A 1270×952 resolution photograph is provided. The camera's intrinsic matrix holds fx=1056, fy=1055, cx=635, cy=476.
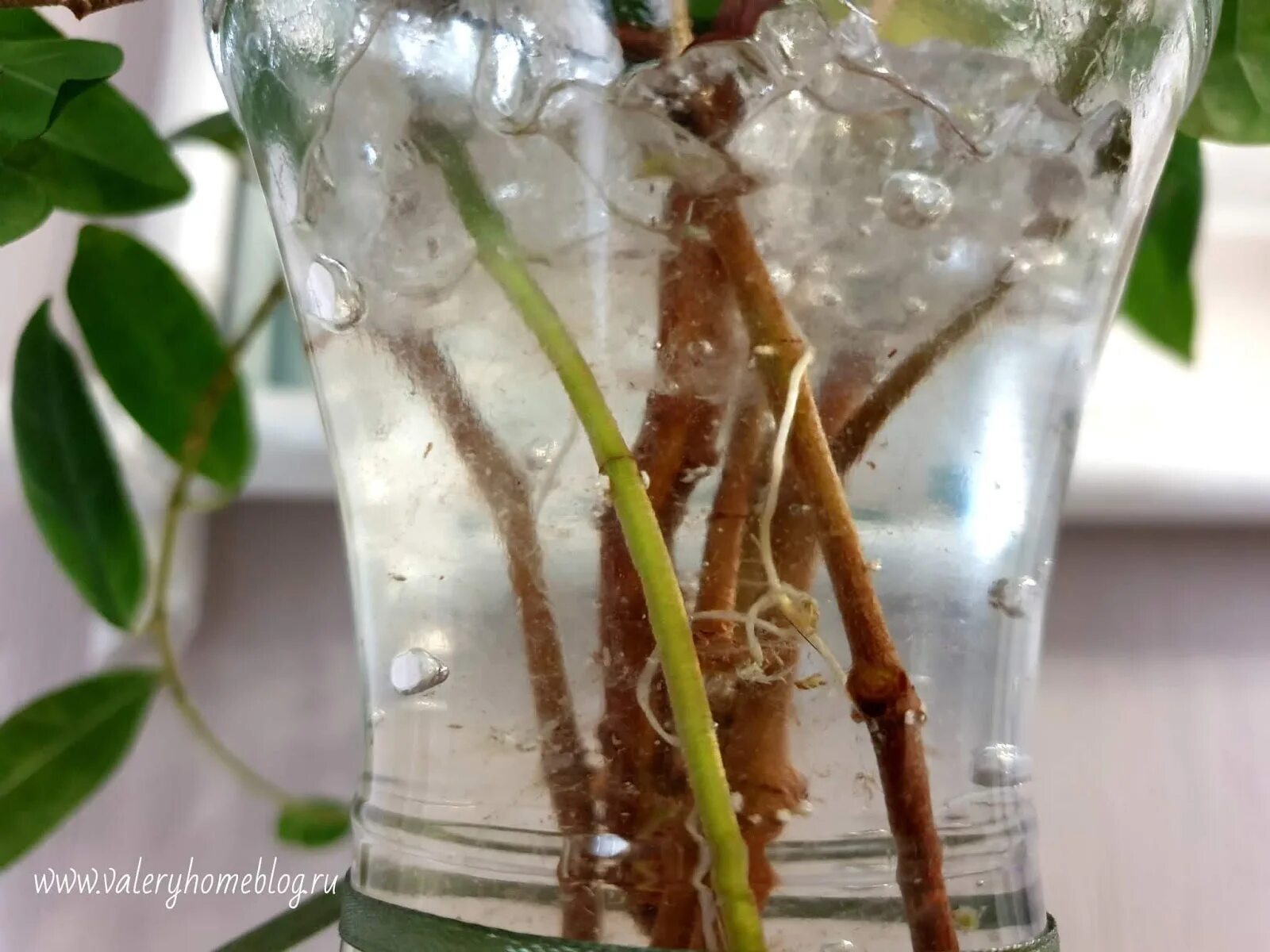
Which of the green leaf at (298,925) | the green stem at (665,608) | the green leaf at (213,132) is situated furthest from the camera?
the green leaf at (213,132)

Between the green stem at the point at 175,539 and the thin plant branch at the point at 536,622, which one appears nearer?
the thin plant branch at the point at 536,622

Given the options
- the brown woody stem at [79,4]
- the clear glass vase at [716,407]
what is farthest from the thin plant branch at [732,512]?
the brown woody stem at [79,4]

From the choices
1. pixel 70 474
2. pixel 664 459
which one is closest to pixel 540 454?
pixel 664 459

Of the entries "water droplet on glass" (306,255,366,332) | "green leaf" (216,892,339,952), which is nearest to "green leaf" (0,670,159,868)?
"green leaf" (216,892,339,952)

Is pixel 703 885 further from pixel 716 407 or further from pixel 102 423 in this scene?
pixel 102 423

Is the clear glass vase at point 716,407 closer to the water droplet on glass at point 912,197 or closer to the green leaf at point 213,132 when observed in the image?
the water droplet on glass at point 912,197
